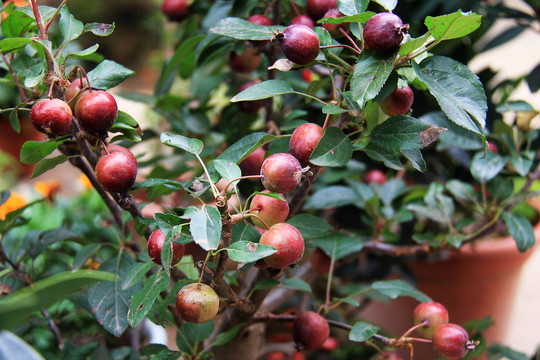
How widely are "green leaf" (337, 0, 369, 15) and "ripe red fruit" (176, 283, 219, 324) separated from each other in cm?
24

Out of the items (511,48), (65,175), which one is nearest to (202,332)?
(65,175)

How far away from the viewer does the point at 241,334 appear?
0.49m

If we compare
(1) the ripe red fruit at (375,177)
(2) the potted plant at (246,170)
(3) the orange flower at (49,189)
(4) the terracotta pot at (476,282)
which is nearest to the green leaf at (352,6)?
(2) the potted plant at (246,170)

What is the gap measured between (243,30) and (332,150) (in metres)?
0.13

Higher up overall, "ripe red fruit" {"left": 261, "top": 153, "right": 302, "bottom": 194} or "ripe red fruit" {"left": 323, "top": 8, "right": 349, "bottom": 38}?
"ripe red fruit" {"left": 323, "top": 8, "right": 349, "bottom": 38}

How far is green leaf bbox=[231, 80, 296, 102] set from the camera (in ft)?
1.20

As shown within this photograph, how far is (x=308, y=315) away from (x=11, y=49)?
34 cm

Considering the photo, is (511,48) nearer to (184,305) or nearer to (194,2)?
(194,2)

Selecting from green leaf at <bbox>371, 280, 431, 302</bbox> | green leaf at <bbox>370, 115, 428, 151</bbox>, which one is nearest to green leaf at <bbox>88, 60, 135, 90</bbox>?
green leaf at <bbox>370, 115, 428, 151</bbox>

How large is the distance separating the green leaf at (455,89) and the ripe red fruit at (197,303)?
0.20 metres

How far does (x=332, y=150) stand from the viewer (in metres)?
0.35

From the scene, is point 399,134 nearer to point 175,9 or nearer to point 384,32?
point 384,32

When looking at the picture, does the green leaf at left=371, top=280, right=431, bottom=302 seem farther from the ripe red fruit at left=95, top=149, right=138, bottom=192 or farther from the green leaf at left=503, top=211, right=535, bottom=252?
the ripe red fruit at left=95, top=149, right=138, bottom=192

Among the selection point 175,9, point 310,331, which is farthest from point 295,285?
point 175,9
